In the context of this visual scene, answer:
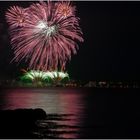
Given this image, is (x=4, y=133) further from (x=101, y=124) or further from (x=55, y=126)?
(x=101, y=124)

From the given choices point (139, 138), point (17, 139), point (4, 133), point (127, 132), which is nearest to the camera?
point (17, 139)

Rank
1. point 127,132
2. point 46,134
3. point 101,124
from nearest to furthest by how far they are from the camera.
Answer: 1. point 46,134
2. point 127,132
3. point 101,124

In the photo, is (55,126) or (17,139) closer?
(17,139)

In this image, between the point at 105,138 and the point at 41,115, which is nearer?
the point at 105,138

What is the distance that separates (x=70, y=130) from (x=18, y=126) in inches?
252

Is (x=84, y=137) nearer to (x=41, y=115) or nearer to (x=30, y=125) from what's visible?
(x=30, y=125)

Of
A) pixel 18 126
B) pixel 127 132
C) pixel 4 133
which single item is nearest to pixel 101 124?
pixel 127 132

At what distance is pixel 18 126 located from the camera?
48.2 meters

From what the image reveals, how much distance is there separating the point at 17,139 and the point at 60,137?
6.83m

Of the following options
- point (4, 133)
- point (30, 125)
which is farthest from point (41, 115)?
point (4, 133)

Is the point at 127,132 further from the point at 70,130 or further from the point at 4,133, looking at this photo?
the point at 4,133

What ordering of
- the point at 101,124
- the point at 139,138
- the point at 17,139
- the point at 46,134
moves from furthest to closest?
the point at 101,124 → the point at 139,138 → the point at 46,134 → the point at 17,139

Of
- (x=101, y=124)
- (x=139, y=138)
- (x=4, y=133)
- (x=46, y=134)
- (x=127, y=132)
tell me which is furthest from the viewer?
(x=101, y=124)

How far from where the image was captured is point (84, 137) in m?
47.4
